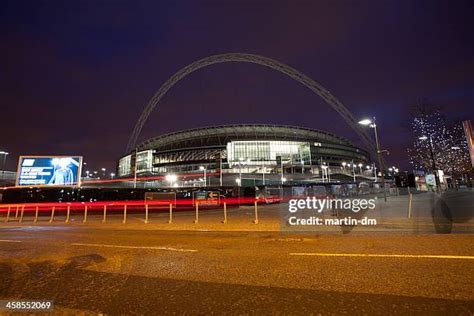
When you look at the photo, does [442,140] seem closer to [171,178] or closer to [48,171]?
[48,171]

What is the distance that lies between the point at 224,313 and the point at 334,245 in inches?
221

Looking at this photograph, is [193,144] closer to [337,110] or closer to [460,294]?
[337,110]

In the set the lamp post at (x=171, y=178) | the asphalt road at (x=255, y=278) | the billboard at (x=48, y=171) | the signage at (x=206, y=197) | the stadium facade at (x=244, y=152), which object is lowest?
the asphalt road at (x=255, y=278)

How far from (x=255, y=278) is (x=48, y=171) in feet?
96.4

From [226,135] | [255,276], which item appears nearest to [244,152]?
[226,135]

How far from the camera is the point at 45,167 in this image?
26.6 meters

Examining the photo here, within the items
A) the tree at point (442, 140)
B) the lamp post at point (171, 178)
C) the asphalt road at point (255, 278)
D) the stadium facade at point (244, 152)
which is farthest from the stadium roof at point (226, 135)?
the asphalt road at point (255, 278)

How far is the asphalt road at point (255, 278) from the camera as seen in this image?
3.86m

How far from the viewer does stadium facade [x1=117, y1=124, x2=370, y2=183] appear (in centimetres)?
8838

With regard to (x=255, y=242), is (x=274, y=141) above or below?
above

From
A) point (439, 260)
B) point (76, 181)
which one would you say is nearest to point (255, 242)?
point (439, 260)

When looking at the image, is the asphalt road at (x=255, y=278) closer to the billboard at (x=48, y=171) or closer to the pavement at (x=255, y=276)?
the pavement at (x=255, y=276)

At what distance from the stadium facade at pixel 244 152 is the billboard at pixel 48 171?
186 feet

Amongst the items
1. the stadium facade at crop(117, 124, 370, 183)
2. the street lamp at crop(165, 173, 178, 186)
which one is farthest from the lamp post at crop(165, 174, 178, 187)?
the stadium facade at crop(117, 124, 370, 183)
